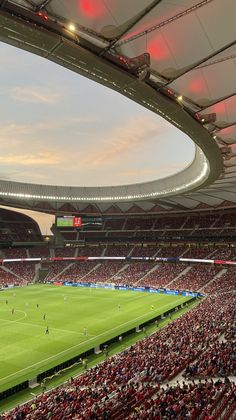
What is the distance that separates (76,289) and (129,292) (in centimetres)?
1240

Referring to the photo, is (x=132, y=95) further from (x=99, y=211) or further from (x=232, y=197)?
(x=99, y=211)

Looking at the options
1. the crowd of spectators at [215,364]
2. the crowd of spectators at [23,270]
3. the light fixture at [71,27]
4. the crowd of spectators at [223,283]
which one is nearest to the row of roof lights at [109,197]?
the crowd of spectators at [223,283]

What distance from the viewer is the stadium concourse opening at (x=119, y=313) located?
2186 cm

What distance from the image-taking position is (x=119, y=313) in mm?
52375

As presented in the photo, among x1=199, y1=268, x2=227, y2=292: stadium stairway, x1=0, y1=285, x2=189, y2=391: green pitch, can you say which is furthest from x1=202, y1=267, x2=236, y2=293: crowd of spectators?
x1=0, y1=285, x2=189, y2=391: green pitch

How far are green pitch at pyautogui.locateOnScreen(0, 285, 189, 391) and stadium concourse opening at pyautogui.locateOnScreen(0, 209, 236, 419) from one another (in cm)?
16

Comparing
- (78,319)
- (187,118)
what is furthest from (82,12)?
(78,319)

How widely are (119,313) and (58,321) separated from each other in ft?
30.3

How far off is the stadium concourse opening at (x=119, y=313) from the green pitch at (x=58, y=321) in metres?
0.16

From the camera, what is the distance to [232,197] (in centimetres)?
6394

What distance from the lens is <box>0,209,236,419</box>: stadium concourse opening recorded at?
21.9 metres

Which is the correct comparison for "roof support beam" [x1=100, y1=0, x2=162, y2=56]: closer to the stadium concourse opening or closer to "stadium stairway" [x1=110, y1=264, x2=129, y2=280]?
the stadium concourse opening

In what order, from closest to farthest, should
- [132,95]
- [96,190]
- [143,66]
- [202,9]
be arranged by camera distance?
[202,9] → [143,66] → [132,95] → [96,190]

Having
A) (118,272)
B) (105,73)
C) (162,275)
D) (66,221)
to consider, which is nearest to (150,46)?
(105,73)
